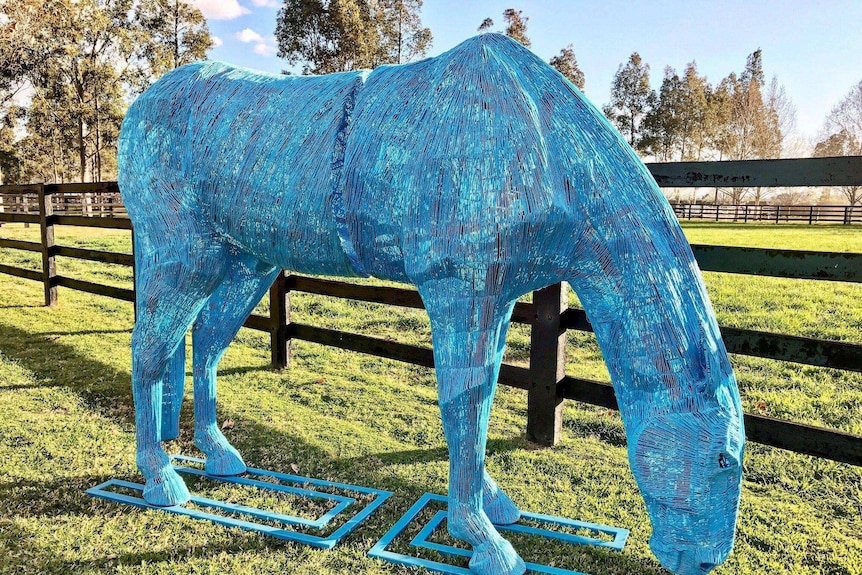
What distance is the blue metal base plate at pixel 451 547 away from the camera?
7.38 ft

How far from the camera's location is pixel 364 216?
2037mm

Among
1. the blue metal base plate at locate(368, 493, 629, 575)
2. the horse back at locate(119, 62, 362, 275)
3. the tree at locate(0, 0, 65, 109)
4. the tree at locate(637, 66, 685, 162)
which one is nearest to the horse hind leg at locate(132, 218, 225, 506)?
the horse back at locate(119, 62, 362, 275)

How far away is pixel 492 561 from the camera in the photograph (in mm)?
2111

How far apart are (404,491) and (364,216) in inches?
61.1

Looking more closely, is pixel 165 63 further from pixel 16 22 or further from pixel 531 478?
pixel 531 478

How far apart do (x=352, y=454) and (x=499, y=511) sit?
1122 mm

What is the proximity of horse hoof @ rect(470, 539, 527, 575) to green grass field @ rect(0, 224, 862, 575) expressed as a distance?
12.2 inches

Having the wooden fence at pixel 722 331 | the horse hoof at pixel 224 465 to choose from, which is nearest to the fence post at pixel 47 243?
the wooden fence at pixel 722 331

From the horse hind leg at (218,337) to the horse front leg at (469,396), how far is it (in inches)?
49.2

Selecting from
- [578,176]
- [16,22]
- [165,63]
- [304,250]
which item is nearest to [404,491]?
[304,250]

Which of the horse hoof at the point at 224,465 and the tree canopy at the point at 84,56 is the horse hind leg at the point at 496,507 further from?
the tree canopy at the point at 84,56

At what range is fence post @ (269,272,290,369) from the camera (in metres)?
4.97

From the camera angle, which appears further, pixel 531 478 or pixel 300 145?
pixel 531 478

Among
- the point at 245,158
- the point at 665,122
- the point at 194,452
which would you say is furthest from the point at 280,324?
the point at 665,122
